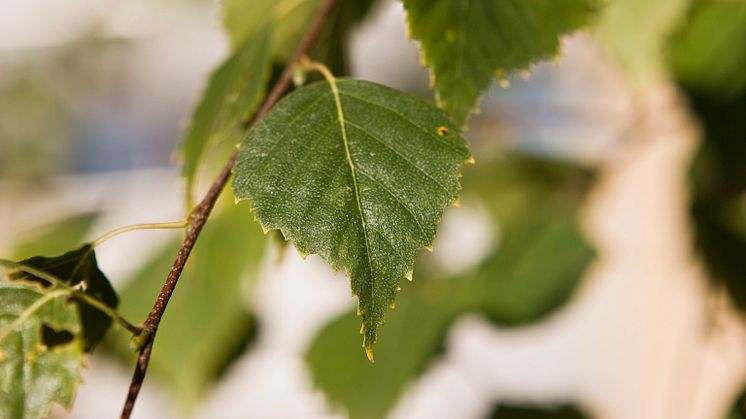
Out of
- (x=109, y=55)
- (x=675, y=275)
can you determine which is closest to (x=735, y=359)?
(x=675, y=275)

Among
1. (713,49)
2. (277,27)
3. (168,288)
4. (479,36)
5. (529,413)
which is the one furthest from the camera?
(529,413)

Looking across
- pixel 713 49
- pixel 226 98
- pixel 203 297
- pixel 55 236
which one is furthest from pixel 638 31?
pixel 55 236

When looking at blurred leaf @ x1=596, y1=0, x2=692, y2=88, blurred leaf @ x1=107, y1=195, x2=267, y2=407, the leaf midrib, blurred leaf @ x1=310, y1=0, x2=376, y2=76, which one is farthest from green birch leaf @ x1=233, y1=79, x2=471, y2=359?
blurred leaf @ x1=107, y1=195, x2=267, y2=407

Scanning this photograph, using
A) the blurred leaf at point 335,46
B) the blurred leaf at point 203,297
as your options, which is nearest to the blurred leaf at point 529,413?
the blurred leaf at point 203,297

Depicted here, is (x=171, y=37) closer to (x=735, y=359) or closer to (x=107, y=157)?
(x=107, y=157)

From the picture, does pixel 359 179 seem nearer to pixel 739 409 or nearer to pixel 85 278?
pixel 85 278

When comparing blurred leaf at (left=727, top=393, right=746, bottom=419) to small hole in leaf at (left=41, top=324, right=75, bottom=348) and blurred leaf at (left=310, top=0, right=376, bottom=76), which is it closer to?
blurred leaf at (left=310, top=0, right=376, bottom=76)

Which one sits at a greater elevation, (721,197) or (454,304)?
(721,197)
